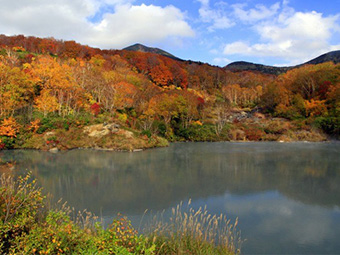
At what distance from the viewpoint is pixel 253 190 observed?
1098cm

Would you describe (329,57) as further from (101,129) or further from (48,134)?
(48,134)

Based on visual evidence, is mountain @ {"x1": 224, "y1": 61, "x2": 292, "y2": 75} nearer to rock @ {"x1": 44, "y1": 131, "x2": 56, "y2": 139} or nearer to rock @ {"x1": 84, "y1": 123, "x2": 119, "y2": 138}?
rock @ {"x1": 84, "y1": 123, "x2": 119, "y2": 138}

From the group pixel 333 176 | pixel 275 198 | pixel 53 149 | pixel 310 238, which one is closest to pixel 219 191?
pixel 275 198

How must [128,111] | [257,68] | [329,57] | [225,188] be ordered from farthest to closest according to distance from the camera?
1. [257,68]
2. [329,57]
3. [128,111]
4. [225,188]

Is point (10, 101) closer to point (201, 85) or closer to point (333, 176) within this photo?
point (333, 176)

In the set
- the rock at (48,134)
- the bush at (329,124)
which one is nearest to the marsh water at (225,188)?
the rock at (48,134)

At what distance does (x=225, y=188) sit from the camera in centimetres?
1123

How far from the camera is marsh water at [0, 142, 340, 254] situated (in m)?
6.94

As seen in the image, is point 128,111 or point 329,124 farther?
point 128,111

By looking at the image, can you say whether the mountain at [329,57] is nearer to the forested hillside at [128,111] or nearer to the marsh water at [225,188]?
the forested hillside at [128,111]

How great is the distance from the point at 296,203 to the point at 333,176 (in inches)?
223

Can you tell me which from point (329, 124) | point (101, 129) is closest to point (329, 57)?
point (329, 124)

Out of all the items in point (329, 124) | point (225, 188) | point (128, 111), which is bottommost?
point (225, 188)

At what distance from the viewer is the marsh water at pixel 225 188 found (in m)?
6.94
